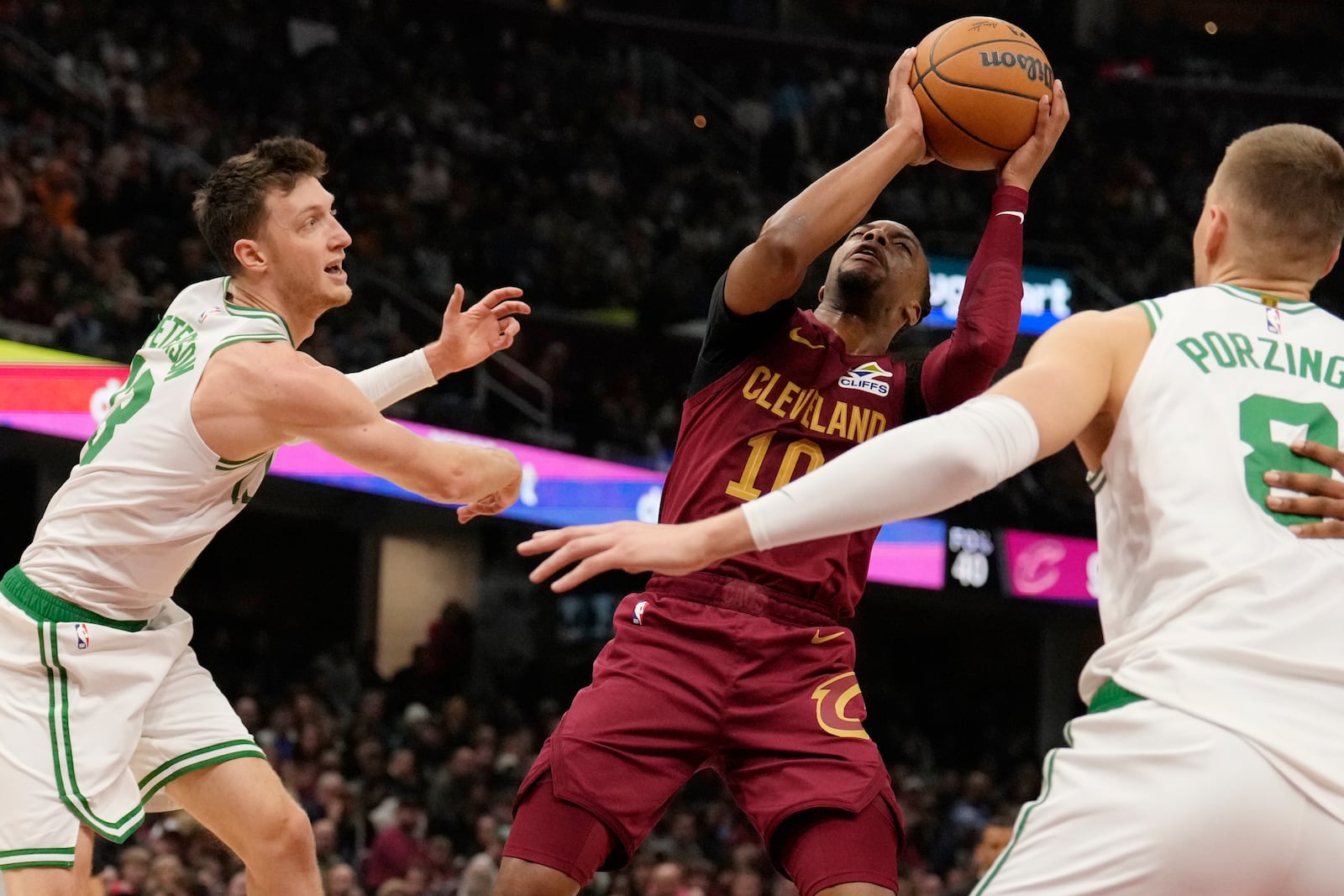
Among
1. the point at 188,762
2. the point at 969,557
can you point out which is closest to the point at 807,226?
the point at 188,762

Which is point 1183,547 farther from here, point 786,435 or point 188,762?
point 188,762

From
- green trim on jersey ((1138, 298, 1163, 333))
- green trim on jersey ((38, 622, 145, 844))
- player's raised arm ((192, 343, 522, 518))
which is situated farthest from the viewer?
player's raised arm ((192, 343, 522, 518))

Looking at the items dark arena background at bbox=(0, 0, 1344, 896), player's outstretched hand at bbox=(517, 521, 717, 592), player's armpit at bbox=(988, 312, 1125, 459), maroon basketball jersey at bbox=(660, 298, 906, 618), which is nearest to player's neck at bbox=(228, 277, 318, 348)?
maroon basketball jersey at bbox=(660, 298, 906, 618)

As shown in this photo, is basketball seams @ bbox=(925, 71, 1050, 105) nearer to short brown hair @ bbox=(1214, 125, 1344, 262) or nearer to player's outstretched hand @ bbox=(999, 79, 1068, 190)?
player's outstretched hand @ bbox=(999, 79, 1068, 190)

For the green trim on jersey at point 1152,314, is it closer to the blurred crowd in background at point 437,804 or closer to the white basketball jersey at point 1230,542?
the white basketball jersey at point 1230,542

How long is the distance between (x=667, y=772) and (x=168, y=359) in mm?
1662

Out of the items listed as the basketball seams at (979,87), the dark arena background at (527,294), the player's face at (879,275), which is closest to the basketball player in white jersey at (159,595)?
the player's face at (879,275)

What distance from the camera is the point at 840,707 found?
3854 millimetres

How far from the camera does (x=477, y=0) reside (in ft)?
62.8

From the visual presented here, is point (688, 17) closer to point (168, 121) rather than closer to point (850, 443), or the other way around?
point (168, 121)

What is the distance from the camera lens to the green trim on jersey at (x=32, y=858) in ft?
12.1

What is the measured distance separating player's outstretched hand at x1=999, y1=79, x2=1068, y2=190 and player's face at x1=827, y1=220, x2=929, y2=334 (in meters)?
0.32

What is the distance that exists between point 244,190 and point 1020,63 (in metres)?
2.09

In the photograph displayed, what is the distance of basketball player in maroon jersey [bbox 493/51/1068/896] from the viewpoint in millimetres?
3670
